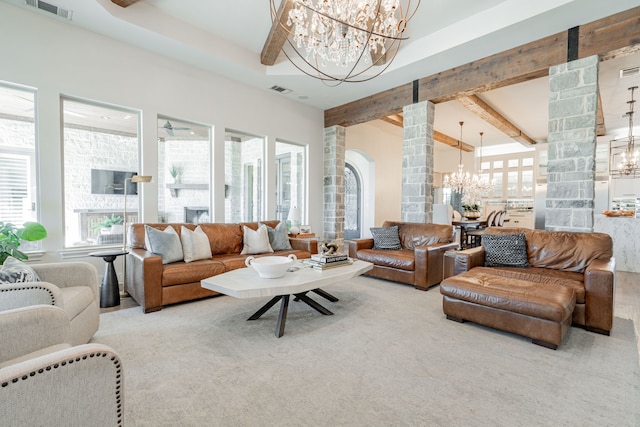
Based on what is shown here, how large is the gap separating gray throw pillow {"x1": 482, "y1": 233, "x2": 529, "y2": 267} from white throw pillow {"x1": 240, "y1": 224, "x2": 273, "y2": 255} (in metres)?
2.80

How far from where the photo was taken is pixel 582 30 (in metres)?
3.46

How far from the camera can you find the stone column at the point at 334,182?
6539mm

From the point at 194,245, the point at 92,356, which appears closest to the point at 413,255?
the point at 194,245

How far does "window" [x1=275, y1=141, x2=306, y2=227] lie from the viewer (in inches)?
243

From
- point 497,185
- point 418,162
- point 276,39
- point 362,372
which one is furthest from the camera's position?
point 497,185

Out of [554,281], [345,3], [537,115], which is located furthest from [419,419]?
[537,115]

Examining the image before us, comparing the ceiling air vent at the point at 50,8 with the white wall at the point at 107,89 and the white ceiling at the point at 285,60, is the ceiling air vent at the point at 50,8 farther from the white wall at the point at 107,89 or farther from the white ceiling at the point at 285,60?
the white wall at the point at 107,89

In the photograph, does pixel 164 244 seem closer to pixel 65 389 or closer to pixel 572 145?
pixel 65 389

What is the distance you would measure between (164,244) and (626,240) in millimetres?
6905

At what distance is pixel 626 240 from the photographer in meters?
4.77

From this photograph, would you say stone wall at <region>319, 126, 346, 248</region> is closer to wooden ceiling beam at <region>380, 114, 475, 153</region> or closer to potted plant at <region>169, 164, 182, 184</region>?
wooden ceiling beam at <region>380, 114, 475, 153</region>

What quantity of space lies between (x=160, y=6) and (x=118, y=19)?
0.53m

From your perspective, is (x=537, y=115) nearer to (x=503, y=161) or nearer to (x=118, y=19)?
(x=503, y=161)

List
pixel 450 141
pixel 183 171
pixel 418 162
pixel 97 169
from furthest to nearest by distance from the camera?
pixel 450 141 < pixel 418 162 < pixel 183 171 < pixel 97 169
